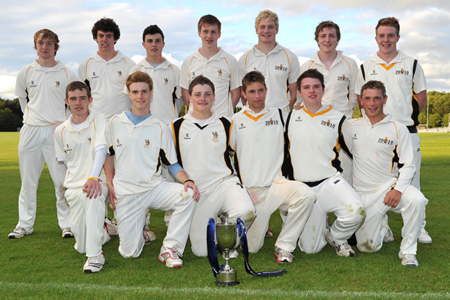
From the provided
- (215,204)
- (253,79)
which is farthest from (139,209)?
(253,79)

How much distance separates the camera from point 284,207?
4.98 metres

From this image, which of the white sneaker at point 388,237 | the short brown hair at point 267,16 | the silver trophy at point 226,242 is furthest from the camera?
the short brown hair at point 267,16

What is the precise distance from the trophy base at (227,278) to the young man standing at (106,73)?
3004 mm

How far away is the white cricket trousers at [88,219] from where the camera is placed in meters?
4.52

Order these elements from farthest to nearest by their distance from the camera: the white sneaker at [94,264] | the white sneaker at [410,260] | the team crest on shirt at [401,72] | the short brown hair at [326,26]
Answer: the short brown hair at [326,26], the team crest on shirt at [401,72], the white sneaker at [410,260], the white sneaker at [94,264]

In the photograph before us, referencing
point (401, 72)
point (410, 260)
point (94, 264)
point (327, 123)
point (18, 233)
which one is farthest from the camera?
point (18, 233)

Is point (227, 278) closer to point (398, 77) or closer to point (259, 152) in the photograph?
point (259, 152)

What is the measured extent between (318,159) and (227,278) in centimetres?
188

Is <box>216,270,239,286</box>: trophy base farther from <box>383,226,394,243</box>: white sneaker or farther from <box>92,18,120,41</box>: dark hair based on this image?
<box>92,18,120,41</box>: dark hair

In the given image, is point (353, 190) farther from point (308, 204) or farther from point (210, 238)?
point (210, 238)

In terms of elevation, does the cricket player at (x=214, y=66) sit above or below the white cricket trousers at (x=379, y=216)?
above

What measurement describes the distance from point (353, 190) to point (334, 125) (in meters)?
0.79

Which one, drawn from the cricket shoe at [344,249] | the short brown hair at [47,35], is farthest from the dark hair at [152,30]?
the cricket shoe at [344,249]

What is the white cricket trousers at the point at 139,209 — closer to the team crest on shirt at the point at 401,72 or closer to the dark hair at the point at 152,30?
the dark hair at the point at 152,30
